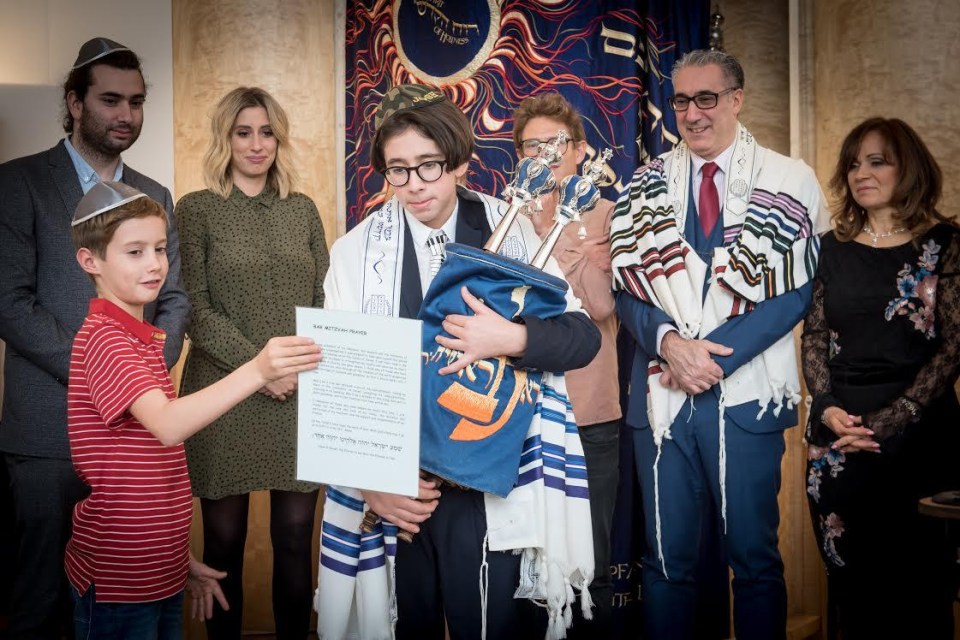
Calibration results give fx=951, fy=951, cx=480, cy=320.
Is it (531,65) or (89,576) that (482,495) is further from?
(531,65)

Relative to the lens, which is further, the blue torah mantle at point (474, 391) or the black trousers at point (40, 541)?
the black trousers at point (40, 541)

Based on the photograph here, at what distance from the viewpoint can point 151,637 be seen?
2.14m

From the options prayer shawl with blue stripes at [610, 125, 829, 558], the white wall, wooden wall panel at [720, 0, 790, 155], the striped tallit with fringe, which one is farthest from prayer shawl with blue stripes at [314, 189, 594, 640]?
wooden wall panel at [720, 0, 790, 155]

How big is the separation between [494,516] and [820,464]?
56.0 inches

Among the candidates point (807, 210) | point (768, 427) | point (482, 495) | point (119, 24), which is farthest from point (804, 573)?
point (119, 24)

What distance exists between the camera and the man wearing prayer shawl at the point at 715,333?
2.82 metres

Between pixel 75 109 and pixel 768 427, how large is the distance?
2.33m

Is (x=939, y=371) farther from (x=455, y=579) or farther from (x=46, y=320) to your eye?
(x=46, y=320)

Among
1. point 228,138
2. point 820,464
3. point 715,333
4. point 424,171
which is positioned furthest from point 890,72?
point 228,138

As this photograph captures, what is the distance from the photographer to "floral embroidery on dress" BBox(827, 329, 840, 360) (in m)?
3.01

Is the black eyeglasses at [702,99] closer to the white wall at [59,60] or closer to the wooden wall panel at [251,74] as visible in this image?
the wooden wall panel at [251,74]

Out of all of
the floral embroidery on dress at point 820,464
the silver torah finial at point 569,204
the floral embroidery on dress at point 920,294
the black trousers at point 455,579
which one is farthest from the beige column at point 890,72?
the black trousers at point 455,579

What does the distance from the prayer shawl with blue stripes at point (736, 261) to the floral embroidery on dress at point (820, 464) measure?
0.25 metres

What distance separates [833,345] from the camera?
9.94ft
